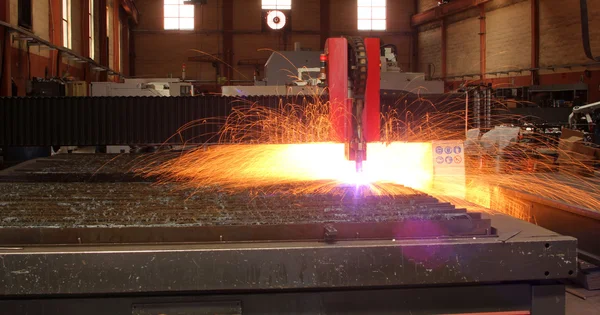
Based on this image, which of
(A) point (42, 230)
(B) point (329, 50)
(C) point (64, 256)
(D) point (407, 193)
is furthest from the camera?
(B) point (329, 50)

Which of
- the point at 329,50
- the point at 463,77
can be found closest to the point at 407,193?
the point at 329,50

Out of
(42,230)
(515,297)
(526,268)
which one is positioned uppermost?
(42,230)

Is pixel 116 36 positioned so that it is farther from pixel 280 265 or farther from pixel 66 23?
pixel 280 265

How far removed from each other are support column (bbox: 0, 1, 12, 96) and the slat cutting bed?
22.1 ft

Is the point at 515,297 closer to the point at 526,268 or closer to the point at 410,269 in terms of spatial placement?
the point at 526,268

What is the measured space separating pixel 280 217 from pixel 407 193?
71cm

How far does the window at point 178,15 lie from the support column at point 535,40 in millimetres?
11604

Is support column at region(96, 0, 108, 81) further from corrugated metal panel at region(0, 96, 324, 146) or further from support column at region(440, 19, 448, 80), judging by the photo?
support column at region(440, 19, 448, 80)

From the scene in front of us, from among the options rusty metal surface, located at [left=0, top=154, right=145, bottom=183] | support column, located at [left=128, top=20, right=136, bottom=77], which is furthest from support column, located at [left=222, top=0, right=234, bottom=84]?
rusty metal surface, located at [left=0, top=154, right=145, bottom=183]

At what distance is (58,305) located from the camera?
5.68ft

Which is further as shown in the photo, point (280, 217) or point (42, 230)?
point (280, 217)

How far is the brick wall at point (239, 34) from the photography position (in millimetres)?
20078

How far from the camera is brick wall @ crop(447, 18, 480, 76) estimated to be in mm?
17047

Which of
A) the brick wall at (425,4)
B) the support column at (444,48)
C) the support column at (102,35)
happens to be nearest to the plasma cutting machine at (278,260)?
the support column at (102,35)
